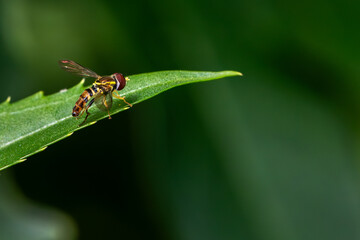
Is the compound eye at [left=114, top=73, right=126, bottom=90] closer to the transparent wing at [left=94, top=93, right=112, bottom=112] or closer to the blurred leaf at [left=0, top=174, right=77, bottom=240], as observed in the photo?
the transparent wing at [left=94, top=93, right=112, bottom=112]

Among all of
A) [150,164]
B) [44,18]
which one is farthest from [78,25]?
[150,164]

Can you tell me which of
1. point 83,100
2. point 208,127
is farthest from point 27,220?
point 208,127

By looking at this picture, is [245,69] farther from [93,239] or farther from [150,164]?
[93,239]

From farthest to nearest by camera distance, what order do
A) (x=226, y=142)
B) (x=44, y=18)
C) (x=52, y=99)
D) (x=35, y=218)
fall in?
(x=44, y=18) < (x=226, y=142) < (x=35, y=218) < (x=52, y=99)

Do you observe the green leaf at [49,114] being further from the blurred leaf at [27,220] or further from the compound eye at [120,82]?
the blurred leaf at [27,220]

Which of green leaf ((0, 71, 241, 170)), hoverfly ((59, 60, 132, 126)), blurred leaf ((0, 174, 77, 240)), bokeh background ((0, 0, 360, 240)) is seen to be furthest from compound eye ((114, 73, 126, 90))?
bokeh background ((0, 0, 360, 240))

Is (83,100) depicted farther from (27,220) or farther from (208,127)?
(208,127)
